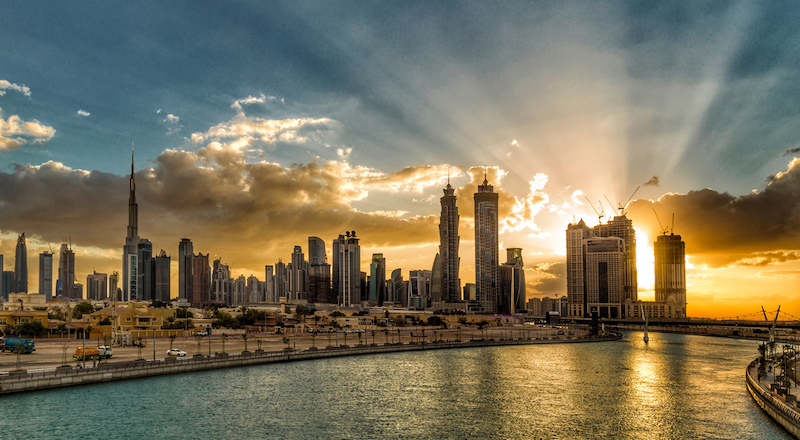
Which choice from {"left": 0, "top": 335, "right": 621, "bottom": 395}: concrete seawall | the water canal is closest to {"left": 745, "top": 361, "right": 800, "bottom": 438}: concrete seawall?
the water canal

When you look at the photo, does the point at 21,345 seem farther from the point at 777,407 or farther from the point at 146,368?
the point at 777,407

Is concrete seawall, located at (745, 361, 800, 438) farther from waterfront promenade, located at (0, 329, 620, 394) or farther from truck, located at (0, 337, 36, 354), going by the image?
truck, located at (0, 337, 36, 354)

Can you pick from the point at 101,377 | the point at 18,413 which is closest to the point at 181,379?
the point at 101,377

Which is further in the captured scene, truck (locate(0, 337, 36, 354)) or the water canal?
truck (locate(0, 337, 36, 354))

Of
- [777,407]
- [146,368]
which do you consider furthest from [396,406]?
[146,368]

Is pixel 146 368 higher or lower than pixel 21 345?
lower

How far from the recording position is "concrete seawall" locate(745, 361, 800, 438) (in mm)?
56044

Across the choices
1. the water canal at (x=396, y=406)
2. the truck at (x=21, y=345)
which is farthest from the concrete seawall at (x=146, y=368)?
the truck at (x=21, y=345)

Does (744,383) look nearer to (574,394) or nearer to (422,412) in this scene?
(574,394)

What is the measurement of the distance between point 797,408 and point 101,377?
88.9 meters

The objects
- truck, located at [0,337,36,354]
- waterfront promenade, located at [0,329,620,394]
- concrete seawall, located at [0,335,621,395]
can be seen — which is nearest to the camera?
concrete seawall, located at [0,335,621,395]

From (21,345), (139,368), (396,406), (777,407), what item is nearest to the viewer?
(777,407)

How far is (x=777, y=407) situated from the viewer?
62.5 meters

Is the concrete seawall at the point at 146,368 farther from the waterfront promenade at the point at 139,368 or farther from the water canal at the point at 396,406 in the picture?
the water canal at the point at 396,406
